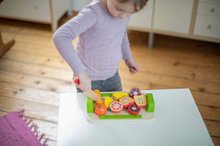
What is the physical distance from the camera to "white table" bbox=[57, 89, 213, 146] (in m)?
0.89

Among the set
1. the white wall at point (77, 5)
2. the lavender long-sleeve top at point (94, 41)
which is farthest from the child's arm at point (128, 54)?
the white wall at point (77, 5)

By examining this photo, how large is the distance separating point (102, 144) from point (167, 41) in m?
1.55

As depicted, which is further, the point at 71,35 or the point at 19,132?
the point at 19,132

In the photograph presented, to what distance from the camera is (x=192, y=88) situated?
1828 millimetres

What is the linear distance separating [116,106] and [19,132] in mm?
735

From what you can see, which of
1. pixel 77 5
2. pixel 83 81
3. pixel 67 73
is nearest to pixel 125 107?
pixel 83 81

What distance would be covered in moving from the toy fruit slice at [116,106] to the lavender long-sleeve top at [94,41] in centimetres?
14

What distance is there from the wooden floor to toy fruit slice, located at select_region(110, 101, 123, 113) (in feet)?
2.03

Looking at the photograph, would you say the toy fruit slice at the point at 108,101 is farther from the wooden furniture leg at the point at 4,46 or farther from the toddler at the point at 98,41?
the wooden furniture leg at the point at 4,46

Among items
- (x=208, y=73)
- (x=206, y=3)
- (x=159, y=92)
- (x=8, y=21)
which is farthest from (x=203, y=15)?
(x=8, y=21)

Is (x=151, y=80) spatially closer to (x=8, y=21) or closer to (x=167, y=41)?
(x=167, y=41)

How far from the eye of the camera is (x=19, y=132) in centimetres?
151

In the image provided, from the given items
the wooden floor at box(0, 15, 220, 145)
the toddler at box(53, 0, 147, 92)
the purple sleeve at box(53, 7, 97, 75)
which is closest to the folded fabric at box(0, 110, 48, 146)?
the wooden floor at box(0, 15, 220, 145)

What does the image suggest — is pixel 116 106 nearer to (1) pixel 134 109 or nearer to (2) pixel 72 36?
(1) pixel 134 109
